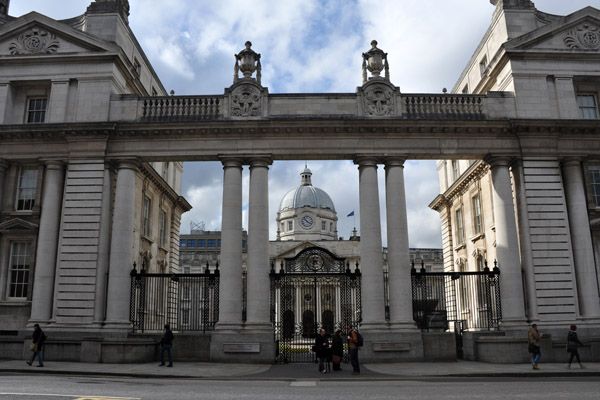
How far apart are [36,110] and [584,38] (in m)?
27.9

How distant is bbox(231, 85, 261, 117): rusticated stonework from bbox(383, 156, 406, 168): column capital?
21.4ft

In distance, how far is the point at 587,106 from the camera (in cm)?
2728

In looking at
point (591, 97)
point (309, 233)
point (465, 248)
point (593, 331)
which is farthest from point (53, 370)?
point (309, 233)

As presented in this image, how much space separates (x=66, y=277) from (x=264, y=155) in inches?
414

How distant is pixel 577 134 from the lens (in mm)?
25781

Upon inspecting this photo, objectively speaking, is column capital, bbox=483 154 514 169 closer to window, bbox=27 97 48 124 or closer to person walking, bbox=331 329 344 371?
person walking, bbox=331 329 344 371

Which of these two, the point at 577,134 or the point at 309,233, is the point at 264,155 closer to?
the point at 577,134

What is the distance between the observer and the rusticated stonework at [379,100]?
1022 inches

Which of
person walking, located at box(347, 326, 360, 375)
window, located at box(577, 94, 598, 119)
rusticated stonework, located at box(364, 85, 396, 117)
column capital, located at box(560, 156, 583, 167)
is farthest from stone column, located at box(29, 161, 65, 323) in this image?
window, located at box(577, 94, 598, 119)

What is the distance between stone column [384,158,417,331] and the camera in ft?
78.0

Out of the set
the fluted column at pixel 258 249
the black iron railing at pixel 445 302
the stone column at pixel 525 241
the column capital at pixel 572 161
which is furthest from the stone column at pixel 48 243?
the column capital at pixel 572 161

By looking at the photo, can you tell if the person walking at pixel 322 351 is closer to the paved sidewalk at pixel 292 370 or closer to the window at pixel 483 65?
the paved sidewalk at pixel 292 370

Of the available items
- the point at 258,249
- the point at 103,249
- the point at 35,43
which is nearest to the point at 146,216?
the point at 103,249

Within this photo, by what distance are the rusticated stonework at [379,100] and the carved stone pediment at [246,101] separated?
5.23 m
